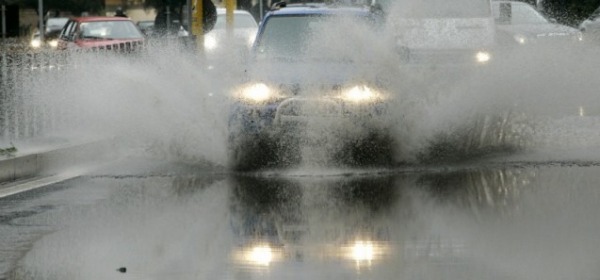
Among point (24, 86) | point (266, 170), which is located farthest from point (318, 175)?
point (24, 86)

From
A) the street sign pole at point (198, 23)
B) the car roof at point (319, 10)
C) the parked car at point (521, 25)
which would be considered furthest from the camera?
the parked car at point (521, 25)

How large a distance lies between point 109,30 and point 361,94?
67.2 feet

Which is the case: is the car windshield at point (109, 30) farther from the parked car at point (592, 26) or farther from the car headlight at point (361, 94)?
the car headlight at point (361, 94)

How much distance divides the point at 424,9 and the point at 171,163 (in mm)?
10774

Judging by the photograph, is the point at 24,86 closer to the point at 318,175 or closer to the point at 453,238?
the point at 318,175

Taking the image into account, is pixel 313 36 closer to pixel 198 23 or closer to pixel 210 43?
pixel 198 23

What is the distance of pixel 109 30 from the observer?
3441 cm

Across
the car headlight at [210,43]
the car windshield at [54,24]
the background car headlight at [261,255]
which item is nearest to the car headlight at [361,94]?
the background car headlight at [261,255]

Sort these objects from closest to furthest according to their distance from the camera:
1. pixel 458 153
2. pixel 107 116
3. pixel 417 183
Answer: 1. pixel 417 183
2. pixel 458 153
3. pixel 107 116

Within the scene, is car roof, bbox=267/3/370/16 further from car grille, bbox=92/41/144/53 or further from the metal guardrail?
car grille, bbox=92/41/144/53

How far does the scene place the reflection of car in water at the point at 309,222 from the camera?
9.05 metres

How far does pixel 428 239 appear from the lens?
379 inches

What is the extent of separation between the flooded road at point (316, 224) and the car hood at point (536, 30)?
1489 centimetres

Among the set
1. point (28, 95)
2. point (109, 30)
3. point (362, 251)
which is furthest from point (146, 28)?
point (362, 251)
